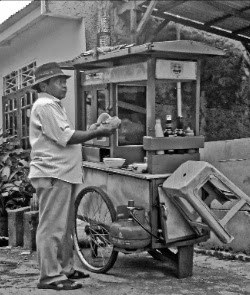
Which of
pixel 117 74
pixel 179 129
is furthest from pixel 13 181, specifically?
pixel 179 129

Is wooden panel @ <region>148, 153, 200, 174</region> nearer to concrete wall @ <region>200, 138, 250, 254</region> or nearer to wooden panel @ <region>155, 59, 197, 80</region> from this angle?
wooden panel @ <region>155, 59, 197, 80</region>

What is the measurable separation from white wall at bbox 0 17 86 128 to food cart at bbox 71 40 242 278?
241 cm

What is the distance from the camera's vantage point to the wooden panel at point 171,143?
5070 millimetres

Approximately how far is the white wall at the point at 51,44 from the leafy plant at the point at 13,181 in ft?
4.11

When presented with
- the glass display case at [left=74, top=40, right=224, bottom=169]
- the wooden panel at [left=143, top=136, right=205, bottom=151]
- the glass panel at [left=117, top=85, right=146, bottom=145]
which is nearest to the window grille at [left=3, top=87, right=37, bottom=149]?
the glass display case at [left=74, top=40, right=224, bottom=169]

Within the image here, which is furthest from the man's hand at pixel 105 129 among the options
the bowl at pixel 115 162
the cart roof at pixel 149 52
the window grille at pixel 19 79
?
the window grille at pixel 19 79

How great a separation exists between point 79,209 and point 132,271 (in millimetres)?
1056

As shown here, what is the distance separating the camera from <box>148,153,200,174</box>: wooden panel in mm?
5082

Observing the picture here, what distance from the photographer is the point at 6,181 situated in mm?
8320

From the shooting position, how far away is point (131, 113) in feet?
20.7

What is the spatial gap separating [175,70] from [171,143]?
0.79 metres

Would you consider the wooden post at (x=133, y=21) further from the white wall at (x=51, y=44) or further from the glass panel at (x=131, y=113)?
the glass panel at (x=131, y=113)

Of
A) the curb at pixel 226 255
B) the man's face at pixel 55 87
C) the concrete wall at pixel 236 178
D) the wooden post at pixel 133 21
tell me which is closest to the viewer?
the man's face at pixel 55 87

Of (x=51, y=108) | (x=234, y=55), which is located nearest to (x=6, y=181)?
(x=51, y=108)
